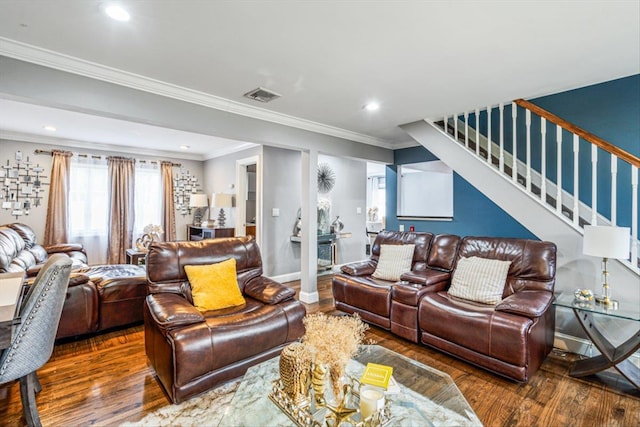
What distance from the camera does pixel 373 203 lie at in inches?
396

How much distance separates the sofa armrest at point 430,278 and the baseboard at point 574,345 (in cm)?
108

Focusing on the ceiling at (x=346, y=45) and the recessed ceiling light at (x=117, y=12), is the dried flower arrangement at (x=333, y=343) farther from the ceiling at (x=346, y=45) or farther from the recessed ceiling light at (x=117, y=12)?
the recessed ceiling light at (x=117, y=12)

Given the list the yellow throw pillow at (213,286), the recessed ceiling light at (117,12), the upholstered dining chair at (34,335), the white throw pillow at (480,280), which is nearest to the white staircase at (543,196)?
the white throw pillow at (480,280)

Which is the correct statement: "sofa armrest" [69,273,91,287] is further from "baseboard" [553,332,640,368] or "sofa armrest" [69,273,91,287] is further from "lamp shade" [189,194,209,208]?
"baseboard" [553,332,640,368]

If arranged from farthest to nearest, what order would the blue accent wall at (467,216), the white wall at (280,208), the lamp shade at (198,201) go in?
1. the lamp shade at (198,201)
2. the white wall at (280,208)
3. the blue accent wall at (467,216)

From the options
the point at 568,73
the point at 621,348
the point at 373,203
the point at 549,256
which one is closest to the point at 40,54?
the point at 568,73

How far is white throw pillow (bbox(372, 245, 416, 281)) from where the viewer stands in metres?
3.58

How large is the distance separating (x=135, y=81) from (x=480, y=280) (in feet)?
11.8

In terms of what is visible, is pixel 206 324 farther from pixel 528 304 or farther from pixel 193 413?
pixel 528 304

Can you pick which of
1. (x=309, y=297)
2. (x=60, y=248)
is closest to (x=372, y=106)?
(x=309, y=297)

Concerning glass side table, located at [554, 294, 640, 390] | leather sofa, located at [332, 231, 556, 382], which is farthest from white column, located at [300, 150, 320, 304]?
glass side table, located at [554, 294, 640, 390]

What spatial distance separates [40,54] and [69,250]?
3696 millimetres

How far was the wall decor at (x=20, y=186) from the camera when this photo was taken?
17.0 ft

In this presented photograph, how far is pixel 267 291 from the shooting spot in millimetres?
2699
